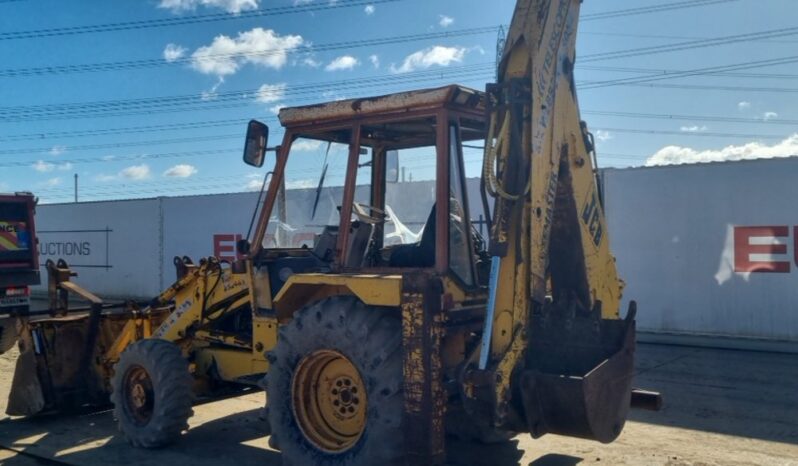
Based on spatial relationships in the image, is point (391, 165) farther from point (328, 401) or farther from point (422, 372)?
point (422, 372)

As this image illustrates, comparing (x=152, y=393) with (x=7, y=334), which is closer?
(x=152, y=393)

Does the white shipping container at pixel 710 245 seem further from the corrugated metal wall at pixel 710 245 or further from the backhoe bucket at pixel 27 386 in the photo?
the backhoe bucket at pixel 27 386

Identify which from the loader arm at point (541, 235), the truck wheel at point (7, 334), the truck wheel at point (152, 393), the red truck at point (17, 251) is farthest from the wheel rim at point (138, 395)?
the red truck at point (17, 251)

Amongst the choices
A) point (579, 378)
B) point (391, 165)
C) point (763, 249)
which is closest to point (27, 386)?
point (391, 165)

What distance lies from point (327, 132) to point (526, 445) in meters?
3.00

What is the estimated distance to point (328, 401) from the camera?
17.6 ft

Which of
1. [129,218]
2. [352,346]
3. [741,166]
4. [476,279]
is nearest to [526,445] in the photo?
[476,279]

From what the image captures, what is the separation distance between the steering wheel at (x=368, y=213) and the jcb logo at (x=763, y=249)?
7.80 meters

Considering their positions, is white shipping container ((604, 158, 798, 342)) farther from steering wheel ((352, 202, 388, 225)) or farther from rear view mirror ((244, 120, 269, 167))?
rear view mirror ((244, 120, 269, 167))

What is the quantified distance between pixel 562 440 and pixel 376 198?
8.34ft

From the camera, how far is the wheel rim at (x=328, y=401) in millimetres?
5180

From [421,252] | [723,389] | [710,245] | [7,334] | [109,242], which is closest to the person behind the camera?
[421,252]

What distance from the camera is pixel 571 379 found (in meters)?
4.48

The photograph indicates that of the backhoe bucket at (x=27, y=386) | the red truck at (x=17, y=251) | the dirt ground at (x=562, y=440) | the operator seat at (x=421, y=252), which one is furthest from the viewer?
the red truck at (x=17, y=251)
